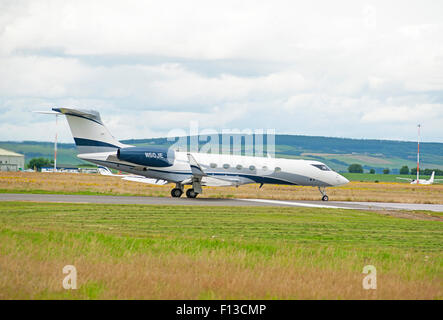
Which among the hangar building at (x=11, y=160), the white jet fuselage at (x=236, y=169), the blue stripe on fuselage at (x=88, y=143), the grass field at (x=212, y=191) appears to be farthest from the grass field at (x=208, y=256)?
the hangar building at (x=11, y=160)

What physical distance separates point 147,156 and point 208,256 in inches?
895

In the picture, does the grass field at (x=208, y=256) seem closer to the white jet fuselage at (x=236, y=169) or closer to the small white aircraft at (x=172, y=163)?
the small white aircraft at (x=172, y=163)

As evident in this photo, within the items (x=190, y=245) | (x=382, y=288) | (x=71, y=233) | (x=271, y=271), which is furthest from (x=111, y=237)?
(x=382, y=288)

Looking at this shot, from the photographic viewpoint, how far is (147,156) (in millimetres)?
34812

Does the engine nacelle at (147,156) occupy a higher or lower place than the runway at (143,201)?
higher

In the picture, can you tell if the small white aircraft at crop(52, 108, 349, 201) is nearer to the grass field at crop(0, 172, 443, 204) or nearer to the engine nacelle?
the engine nacelle

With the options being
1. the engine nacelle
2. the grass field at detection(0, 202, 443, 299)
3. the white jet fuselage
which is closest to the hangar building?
the white jet fuselage

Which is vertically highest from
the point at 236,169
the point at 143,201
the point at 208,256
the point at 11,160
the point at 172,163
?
the point at 11,160

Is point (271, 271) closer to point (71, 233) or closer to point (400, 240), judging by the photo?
point (71, 233)

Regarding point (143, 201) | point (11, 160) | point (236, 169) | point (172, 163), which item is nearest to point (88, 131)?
point (172, 163)

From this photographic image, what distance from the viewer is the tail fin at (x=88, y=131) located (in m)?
33.8

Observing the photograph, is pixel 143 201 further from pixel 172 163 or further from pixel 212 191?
pixel 212 191

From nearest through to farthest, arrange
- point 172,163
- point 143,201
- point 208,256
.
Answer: point 208,256
point 143,201
point 172,163

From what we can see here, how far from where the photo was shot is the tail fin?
111 feet
